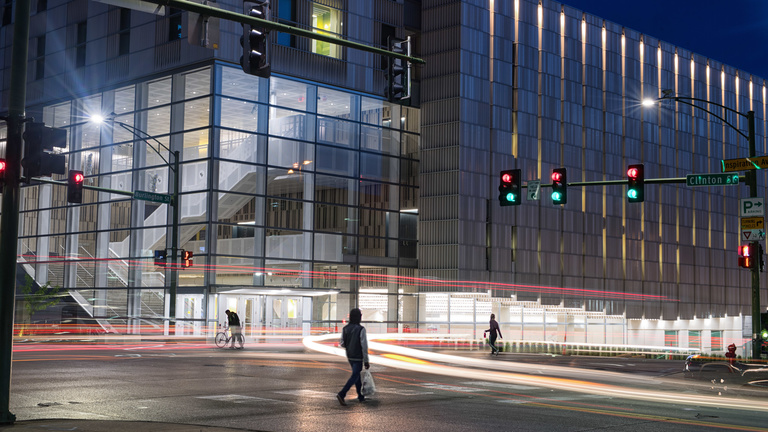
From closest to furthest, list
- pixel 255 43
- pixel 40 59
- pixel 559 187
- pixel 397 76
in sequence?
pixel 255 43 → pixel 397 76 → pixel 559 187 → pixel 40 59

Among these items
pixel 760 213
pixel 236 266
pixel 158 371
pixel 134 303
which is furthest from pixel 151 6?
pixel 134 303

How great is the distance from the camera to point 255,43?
15250 millimetres

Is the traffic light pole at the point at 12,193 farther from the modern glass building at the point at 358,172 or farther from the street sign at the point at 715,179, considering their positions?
the modern glass building at the point at 358,172

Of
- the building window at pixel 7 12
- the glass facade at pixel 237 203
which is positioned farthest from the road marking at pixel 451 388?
the building window at pixel 7 12

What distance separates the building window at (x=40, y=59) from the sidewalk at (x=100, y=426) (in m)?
43.7

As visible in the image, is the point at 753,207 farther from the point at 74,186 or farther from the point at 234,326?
the point at 74,186

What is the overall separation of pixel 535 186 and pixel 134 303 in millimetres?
23689

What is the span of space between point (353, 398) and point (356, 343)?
49.7 inches

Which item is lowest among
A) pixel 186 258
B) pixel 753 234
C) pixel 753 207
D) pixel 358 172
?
pixel 186 258

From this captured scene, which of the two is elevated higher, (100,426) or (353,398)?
(100,426)

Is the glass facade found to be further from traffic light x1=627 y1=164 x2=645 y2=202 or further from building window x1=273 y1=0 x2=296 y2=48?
traffic light x1=627 y1=164 x2=645 y2=202

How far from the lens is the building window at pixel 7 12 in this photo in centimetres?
5300

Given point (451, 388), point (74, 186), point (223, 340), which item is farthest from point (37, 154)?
point (223, 340)

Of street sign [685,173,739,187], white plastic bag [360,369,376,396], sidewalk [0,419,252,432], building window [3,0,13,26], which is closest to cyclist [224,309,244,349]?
street sign [685,173,739,187]
